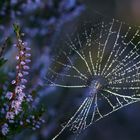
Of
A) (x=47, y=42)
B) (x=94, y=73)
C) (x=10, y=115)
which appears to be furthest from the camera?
(x=47, y=42)

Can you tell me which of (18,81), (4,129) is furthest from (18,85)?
(4,129)

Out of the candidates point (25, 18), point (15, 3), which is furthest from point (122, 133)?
point (15, 3)

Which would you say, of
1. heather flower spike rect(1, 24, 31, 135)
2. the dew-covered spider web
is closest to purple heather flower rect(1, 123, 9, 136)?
heather flower spike rect(1, 24, 31, 135)

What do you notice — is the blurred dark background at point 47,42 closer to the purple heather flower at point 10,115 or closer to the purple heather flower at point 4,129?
the purple heather flower at point 4,129

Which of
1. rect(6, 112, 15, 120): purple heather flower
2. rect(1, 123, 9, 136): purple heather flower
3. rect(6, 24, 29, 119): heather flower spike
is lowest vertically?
rect(1, 123, 9, 136): purple heather flower

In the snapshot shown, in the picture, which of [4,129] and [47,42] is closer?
[4,129]

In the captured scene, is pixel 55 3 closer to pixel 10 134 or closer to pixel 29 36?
pixel 29 36

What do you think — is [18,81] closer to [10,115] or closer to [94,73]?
[10,115]

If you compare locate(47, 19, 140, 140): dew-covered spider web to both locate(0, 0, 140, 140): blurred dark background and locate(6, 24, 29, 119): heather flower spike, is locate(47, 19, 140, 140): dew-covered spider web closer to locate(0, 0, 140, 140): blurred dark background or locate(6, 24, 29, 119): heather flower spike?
locate(0, 0, 140, 140): blurred dark background
